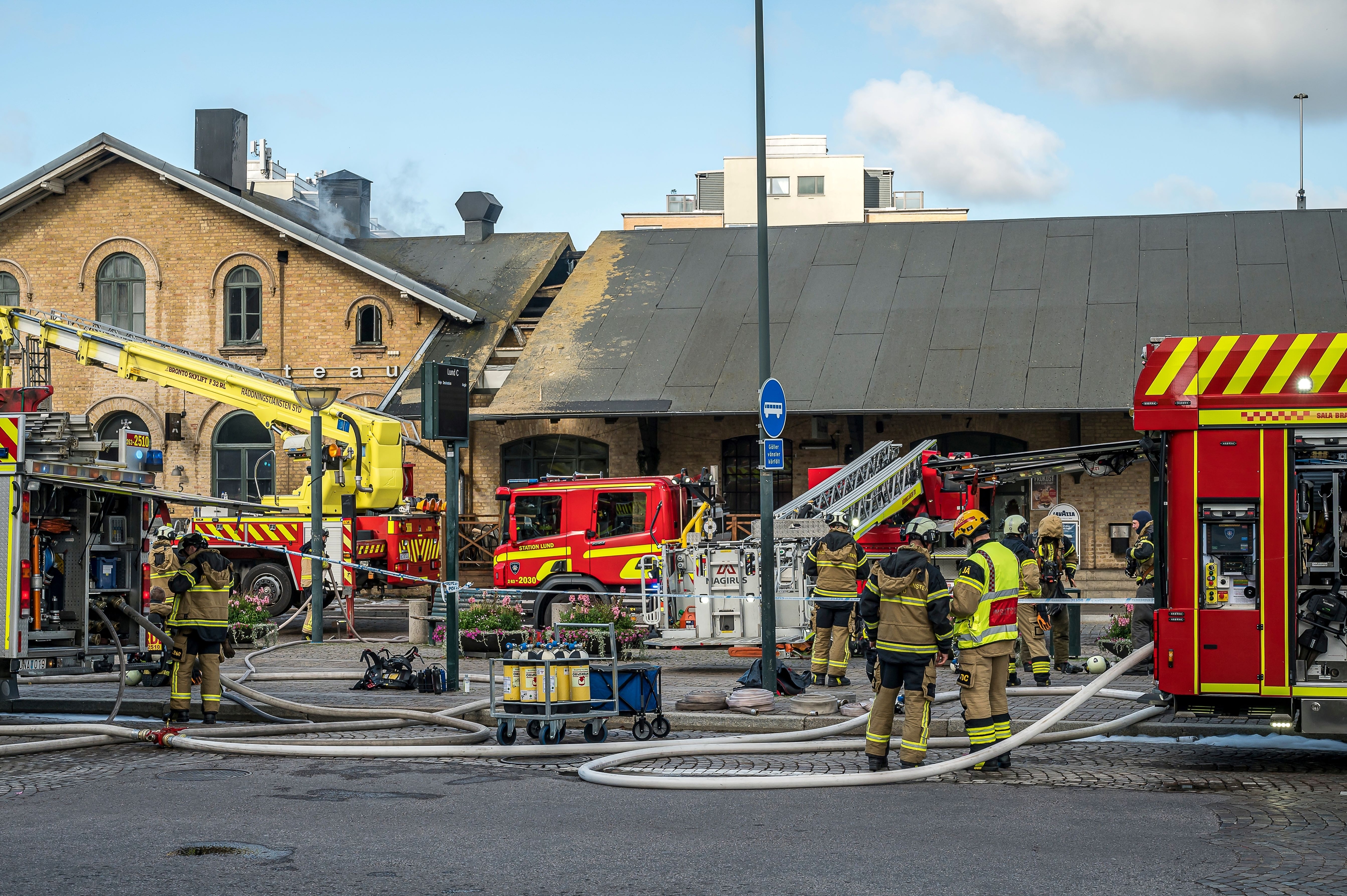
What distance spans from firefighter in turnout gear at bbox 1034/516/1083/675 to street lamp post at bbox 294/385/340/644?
933 centimetres

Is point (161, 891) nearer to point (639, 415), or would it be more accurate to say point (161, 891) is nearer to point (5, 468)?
point (5, 468)

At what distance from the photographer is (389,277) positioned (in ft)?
99.7

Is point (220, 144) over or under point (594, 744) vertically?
over

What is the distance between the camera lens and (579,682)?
35.9 feet

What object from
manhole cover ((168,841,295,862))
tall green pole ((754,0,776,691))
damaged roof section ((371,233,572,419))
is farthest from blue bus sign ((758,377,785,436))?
damaged roof section ((371,233,572,419))

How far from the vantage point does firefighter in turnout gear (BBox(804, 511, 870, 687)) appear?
14.4 meters

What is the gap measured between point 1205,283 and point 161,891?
24.2 m

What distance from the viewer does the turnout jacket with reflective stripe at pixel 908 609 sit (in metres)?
9.62

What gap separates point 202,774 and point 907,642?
4781 millimetres


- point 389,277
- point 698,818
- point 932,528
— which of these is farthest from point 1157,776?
point 389,277

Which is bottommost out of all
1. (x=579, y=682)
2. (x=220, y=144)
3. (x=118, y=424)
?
(x=579, y=682)

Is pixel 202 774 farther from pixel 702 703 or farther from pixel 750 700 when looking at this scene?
pixel 750 700

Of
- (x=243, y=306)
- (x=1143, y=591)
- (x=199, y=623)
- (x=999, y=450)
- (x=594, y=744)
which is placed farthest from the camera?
(x=243, y=306)

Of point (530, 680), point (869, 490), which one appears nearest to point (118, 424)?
point (869, 490)
